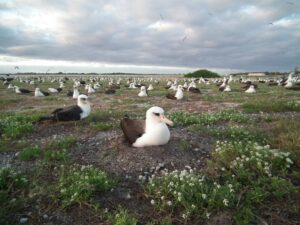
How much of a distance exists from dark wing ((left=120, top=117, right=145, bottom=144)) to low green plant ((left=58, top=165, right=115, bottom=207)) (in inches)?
57.4

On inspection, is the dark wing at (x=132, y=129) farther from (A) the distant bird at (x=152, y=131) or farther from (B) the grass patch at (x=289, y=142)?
(B) the grass patch at (x=289, y=142)

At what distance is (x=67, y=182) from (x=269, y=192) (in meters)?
3.75

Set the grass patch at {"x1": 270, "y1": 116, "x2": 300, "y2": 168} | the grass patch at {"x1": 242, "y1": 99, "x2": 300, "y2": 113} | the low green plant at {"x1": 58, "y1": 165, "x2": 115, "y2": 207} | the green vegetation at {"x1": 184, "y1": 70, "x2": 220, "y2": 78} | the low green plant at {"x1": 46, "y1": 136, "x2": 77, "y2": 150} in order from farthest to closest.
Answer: the green vegetation at {"x1": 184, "y1": 70, "x2": 220, "y2": 78} → the grass patch at {"x1": 242, "y1": 99, "x2": 300, "y2": 113} → the low green plant at {"x1": 46, "y1": 136, "x2": 77, "y2": 150} → the grass patch at {"x1": 270, "y1": 116, "x2": 300, "y2": 168} → the low green plant at {"x1": 58, "y1": 165, "x2": 115, "y2": 207}

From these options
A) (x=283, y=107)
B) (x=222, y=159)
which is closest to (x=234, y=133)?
(x=222, y=159)

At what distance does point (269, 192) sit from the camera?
527 cm

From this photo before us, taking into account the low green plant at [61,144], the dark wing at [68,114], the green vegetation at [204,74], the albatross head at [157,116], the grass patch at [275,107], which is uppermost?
the albatross head at [157,116]

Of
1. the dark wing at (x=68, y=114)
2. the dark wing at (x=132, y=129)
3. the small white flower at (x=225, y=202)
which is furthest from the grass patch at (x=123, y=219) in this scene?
the dark wing at (x=68, y=114)

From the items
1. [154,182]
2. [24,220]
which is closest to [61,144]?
[24,220]

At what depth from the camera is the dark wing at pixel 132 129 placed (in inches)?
294

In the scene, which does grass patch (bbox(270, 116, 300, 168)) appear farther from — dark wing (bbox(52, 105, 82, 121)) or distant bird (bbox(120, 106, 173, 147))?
dark wing (bbox(52, 105, 82, 121))

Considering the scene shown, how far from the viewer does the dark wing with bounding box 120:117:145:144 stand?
294 inches

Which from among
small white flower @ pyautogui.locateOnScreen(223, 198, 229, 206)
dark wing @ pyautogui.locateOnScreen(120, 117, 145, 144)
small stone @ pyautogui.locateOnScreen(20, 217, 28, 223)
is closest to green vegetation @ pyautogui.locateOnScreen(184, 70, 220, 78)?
dark wing @ pyautogui.locateOnScreen(120, 117, 145, 144)

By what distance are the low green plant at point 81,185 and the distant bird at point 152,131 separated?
1410 millimetres

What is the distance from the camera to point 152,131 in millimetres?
7184
